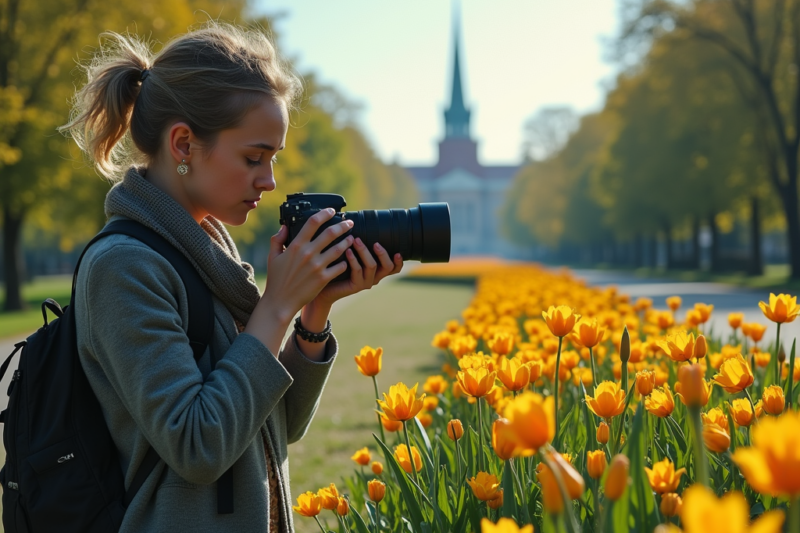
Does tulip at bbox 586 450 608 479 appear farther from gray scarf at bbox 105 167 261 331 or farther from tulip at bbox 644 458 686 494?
gray scarf at bbox 105 167 261 331

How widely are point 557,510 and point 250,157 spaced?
1024 millimetres

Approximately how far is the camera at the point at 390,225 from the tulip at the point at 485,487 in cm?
→ 49

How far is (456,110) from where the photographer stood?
9700cm

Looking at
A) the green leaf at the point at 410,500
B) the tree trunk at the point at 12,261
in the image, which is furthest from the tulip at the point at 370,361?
the tree trunk at the point at 12,261

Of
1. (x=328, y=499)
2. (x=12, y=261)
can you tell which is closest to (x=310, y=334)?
(x=328, y=499)

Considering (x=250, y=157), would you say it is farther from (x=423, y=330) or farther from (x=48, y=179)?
(x=48, y=179)

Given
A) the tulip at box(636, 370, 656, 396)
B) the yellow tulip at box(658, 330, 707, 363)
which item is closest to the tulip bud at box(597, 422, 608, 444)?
the tulip at box(636, 370, 656, 396)

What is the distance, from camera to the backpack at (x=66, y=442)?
1.48 metres

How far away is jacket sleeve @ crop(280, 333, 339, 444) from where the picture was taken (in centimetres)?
184

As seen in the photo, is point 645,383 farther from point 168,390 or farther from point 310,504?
point 168,390

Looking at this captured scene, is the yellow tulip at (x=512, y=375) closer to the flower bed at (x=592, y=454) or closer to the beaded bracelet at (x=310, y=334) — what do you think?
the flower bed at (x=592, y=454)

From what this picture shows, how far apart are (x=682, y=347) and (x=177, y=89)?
115 centimetres

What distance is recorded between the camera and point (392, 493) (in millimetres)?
2057

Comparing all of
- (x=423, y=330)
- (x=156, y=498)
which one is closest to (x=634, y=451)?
→ (x=156, y=498)
